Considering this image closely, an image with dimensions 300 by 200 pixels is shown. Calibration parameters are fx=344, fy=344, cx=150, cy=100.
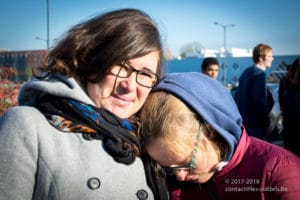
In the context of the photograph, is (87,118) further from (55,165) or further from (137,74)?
(137,74)

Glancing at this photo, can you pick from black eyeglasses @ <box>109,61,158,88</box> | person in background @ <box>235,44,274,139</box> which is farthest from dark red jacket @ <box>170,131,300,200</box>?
person in background @ <box>235,44,274,139</box>

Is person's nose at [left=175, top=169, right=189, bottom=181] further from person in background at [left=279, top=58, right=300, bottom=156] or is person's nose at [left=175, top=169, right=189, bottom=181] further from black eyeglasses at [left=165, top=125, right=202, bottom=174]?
person in background at [left=279, top=58, right=300, bottom=156]

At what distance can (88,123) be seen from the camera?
1.57 meters

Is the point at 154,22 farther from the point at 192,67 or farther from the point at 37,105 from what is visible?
the point at 192,67

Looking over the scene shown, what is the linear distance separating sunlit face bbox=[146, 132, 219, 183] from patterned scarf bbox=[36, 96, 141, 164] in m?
0.13

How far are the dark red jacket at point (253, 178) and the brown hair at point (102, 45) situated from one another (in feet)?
2.36

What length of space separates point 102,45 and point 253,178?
0.96 meters

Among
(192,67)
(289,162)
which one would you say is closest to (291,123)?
(289,162)

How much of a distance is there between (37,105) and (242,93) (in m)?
3.86

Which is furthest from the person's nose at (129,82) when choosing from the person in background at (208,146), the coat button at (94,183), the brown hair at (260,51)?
the brown hair at (260,51)

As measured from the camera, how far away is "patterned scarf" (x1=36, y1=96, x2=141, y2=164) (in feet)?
5.15

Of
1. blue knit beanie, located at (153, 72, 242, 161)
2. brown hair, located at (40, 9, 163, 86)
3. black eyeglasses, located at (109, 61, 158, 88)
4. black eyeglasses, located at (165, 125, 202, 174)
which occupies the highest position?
brown hair, located at (40, 9, 163, 86)

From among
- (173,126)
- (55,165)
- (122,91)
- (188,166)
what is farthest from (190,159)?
(55,165)

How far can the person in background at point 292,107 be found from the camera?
446cm
